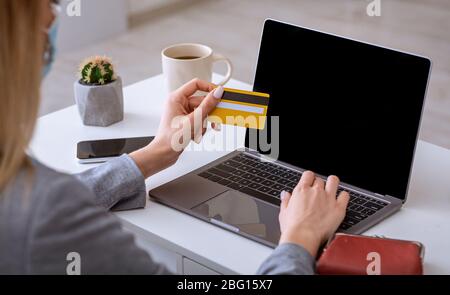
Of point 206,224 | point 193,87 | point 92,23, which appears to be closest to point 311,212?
point 206,224

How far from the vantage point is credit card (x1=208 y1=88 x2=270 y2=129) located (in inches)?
53.9

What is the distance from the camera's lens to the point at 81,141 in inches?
60.3

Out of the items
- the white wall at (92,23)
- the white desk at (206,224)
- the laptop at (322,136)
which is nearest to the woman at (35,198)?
the white desk at (206,224)

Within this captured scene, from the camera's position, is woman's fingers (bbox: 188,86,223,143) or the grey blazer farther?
woman's fingers (bbox: 188,86,223,143)

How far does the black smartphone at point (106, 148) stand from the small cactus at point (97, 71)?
15cm

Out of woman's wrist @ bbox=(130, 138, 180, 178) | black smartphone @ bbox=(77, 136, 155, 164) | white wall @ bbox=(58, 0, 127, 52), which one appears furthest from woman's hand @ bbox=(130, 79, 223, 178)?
white wall @ bbox=(58, 0, 127, 52)

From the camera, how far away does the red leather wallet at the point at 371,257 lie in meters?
1.06

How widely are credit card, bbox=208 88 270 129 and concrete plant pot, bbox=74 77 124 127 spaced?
314 mm

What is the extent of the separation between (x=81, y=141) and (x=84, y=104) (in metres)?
0.10

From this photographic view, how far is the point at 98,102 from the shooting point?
160 centimetres

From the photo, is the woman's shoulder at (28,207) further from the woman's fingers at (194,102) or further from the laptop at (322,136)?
the woman's fingers at (194,102)

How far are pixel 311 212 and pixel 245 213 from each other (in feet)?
0.43

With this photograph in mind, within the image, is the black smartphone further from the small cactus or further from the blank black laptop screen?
the blank black laptop screen
